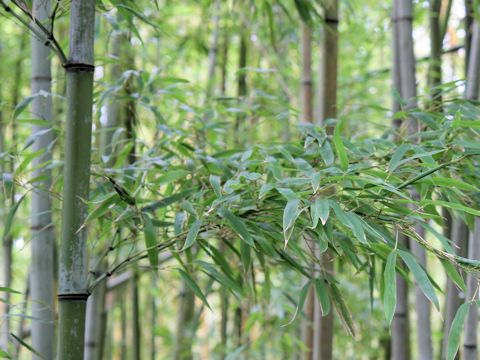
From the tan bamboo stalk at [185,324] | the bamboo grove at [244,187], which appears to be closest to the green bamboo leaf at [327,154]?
the bamboo grove at [244,187]

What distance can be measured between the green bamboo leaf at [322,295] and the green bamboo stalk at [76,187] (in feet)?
1.22

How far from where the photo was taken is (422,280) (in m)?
0.97

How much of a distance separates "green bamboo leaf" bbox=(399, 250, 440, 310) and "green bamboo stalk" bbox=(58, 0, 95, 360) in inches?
18.5

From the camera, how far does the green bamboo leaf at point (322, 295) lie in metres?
1.15

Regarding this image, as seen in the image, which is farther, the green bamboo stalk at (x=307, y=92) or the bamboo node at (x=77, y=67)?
the green bamboo stalk at (x=307, y=92)

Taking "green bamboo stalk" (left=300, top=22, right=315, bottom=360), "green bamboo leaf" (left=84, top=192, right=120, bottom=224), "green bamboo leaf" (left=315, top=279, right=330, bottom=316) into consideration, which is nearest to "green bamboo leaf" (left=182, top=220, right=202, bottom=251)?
"green bamboo leaf" (left=84, top=192, right=120, bottom=224)

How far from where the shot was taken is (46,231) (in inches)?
56.7

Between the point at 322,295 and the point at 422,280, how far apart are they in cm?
24

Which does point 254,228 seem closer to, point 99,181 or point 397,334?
point 99,181

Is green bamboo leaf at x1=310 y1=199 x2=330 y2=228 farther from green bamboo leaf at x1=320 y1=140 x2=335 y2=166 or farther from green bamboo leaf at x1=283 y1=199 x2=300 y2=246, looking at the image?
green bamboo leaf at x1=320 y1=140 x2=335 y2=166

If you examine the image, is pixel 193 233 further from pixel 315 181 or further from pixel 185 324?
pixel 185 324

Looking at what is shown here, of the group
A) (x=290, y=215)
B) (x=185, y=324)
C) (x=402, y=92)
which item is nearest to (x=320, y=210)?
(x=290, y=215)

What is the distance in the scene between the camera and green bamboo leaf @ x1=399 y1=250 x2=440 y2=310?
36.9 inches

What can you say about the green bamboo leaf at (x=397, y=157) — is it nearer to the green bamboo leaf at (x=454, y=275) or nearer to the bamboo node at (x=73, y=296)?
the green bamboo leaf at (x=454, y=275)
